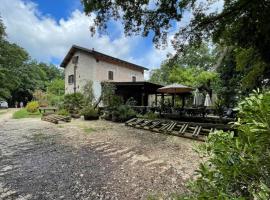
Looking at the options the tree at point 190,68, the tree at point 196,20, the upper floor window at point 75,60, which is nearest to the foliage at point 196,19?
the tree at point 196,20

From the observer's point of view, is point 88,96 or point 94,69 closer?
point 88,96

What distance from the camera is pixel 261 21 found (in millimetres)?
6852

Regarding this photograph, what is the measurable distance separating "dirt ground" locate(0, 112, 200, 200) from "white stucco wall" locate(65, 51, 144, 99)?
14.5 metres

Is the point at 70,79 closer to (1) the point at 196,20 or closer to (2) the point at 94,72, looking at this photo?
(2) the point at 94,72

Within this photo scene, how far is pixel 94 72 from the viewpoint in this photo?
21.4 m

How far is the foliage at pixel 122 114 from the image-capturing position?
1280 cm

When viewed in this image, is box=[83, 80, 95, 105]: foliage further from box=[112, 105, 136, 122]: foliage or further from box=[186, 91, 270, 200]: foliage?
box=[186, 91, 270, 200]: foliage

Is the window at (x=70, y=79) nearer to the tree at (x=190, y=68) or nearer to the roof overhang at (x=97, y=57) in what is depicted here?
the roof overhang at (x=97, y=57)

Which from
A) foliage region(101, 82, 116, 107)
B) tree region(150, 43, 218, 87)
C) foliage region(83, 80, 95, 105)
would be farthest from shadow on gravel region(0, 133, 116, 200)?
foliage region(83, 80, 95, 105)

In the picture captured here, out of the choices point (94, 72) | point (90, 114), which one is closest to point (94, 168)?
point (90, 114)

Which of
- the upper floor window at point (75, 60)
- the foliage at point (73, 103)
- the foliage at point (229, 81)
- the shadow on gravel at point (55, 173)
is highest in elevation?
the upper floor window at point (75, 60)

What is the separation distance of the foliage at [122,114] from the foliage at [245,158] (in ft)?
37.7

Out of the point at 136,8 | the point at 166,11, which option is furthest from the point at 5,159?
the point at 166,11

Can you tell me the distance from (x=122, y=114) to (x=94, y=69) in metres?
9.92
